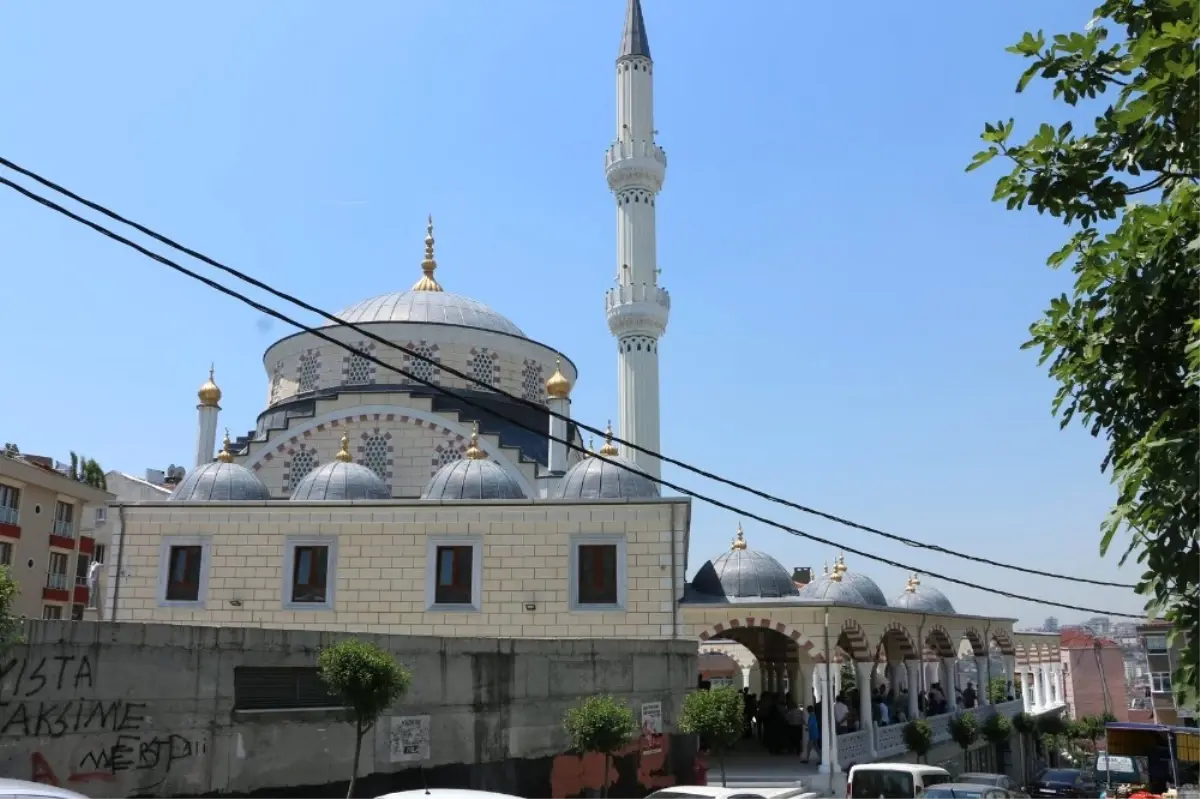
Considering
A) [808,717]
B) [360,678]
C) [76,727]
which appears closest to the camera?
[76,727]

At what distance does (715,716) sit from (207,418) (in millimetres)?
14960

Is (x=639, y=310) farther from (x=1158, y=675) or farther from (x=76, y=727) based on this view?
(x=1158, y=675)

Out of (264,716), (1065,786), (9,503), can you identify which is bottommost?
(1065,786)

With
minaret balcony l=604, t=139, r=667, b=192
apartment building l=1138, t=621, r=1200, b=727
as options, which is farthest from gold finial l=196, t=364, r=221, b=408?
apartment building l=1138, t=621, r=1200, b=727

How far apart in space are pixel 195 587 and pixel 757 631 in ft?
44.0

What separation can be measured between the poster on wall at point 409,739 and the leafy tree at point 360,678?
1.08 m

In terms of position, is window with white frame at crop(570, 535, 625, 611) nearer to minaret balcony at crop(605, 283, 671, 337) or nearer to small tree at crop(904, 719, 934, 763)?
small tree at crop(904, 719, 934, 763)

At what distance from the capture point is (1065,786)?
17.6 metres

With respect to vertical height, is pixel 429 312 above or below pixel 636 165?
below

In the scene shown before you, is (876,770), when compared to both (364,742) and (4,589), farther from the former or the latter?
(4,589)

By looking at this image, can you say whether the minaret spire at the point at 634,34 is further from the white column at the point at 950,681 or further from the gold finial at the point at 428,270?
the white column at the point at 950,681

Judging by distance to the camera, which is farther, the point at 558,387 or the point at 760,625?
the point at 558,387

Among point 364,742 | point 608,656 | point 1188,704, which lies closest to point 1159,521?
point 1188,704

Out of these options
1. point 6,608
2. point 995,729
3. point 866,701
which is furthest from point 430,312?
point 6,608
